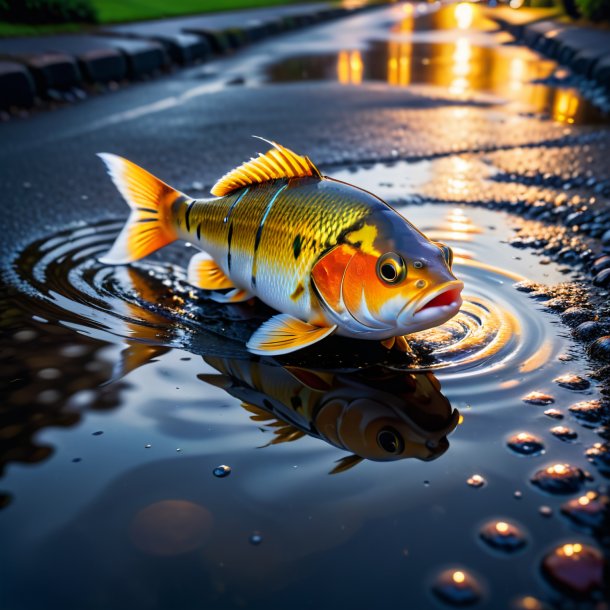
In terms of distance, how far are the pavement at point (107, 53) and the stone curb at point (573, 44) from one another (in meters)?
6.19

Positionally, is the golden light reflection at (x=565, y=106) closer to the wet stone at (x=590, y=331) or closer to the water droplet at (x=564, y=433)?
the wet stone at (x=590, y=331)

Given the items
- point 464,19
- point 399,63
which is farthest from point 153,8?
point 464,19

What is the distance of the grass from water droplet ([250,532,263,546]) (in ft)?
35.9

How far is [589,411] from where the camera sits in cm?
225

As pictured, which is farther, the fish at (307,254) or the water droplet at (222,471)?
the fish at (307,254)

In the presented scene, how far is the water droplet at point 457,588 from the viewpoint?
1.58 meters

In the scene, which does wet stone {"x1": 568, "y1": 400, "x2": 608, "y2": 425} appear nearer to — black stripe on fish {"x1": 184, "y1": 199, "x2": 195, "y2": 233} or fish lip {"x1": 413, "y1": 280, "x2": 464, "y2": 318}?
fish lip {"x1": 413, "y1": 280, "x2": 464, "y2": 318}

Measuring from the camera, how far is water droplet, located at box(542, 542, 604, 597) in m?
1.59

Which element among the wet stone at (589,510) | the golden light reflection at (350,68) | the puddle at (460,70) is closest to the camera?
the wet stone at (589,510)

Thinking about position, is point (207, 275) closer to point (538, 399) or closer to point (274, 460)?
point (274, 460)

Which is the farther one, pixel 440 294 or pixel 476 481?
pixel 440 294

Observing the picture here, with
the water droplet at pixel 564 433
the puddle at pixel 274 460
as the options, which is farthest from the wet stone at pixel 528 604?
the water droplet at pixel 564 433

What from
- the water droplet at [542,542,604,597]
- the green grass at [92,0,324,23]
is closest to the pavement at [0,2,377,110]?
the green grass at [92,0,324,23]

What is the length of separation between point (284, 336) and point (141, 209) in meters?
1.16
